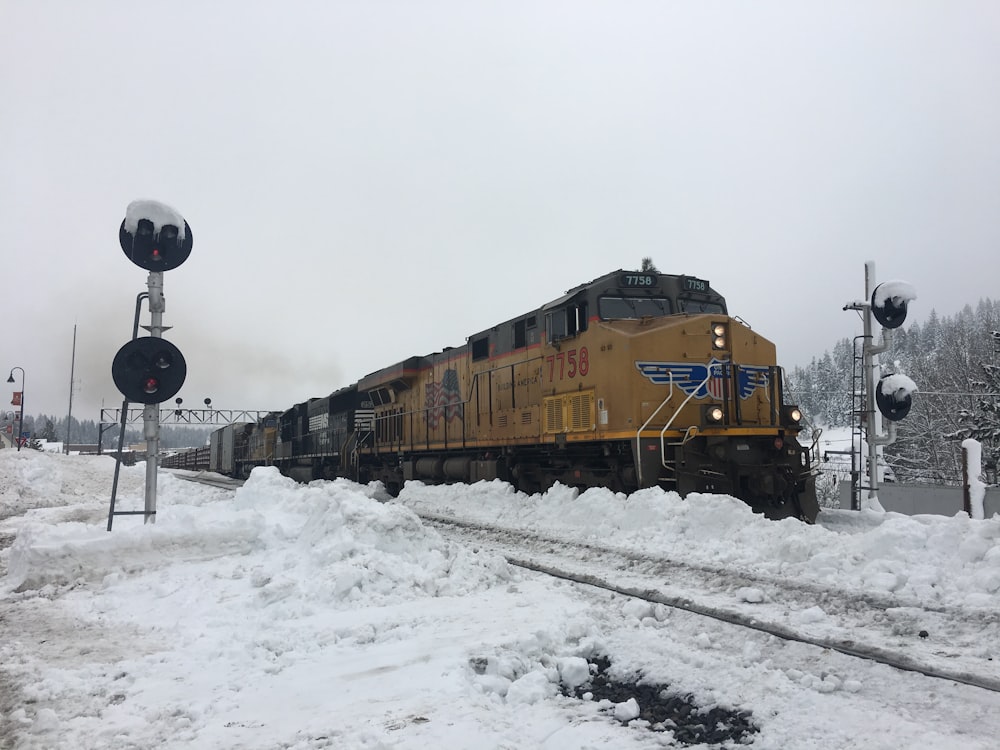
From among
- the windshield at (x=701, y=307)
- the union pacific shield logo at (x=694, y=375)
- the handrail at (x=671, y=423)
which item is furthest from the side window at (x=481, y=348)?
the handrail at (x=671, y=423)

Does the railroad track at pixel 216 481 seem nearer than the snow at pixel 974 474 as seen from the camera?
No

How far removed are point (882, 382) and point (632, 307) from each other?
448 centimetres

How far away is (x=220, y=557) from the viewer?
21.7ft

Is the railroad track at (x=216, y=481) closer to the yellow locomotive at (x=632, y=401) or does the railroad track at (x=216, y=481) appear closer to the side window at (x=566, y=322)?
the yellow locomotive at (x=632, y=401)

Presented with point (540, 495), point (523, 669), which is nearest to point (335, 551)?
point (523, 669)

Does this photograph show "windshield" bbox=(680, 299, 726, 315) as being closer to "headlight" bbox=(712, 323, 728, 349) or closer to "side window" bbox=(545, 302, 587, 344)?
"headlight" bbox=(712, 323, 728, 349)

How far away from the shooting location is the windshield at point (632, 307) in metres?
11.0

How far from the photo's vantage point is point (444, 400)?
1650 centimetres

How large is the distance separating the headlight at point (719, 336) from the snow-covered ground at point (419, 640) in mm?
3187

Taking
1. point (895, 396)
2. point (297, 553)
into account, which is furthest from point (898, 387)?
point (297, 553)

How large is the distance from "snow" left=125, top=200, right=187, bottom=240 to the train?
6161mm

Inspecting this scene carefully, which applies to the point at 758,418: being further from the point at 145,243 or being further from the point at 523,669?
the point at 145,243

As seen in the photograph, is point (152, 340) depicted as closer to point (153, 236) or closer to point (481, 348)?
point (153, 236)

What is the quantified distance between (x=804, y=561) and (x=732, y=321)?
5.18 m
